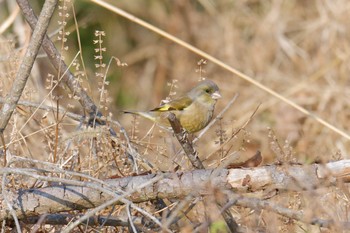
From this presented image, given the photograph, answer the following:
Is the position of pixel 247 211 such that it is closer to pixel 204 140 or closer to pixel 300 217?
pixel 300 217

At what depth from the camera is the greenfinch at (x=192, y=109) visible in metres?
4.74

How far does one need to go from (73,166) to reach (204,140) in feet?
10.5

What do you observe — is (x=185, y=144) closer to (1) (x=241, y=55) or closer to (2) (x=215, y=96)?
(2) (x=215, y=96)

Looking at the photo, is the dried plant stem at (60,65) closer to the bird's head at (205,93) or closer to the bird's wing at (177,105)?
the bird's wing at (177,105)

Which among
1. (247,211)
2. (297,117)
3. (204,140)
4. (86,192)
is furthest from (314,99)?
(86,192)

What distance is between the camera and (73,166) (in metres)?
3.86

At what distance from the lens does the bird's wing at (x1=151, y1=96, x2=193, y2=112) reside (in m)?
4.83

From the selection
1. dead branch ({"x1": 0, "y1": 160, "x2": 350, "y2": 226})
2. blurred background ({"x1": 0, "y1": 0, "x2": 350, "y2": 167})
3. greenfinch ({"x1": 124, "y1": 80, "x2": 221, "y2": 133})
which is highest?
dead branch ({"x1": 0, "y1": 160, "x2": 350, "y2": 226})

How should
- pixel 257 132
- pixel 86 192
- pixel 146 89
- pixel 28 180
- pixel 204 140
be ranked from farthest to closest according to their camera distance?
pixel 146 89, pixel 257 132, pixel 204 140, pixel 28 180, pixel 86 192

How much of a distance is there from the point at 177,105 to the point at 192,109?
0.15 meters

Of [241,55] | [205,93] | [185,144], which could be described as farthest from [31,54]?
[241,55]

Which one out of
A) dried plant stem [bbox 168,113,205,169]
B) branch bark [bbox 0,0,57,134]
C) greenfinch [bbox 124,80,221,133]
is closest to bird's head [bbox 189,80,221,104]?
greenfinch [bbox 124,80,221,133]

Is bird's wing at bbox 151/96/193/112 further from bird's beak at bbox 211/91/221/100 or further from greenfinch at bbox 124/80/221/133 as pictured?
bird's beak at bbox 211/91/221/100

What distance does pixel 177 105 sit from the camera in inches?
193
